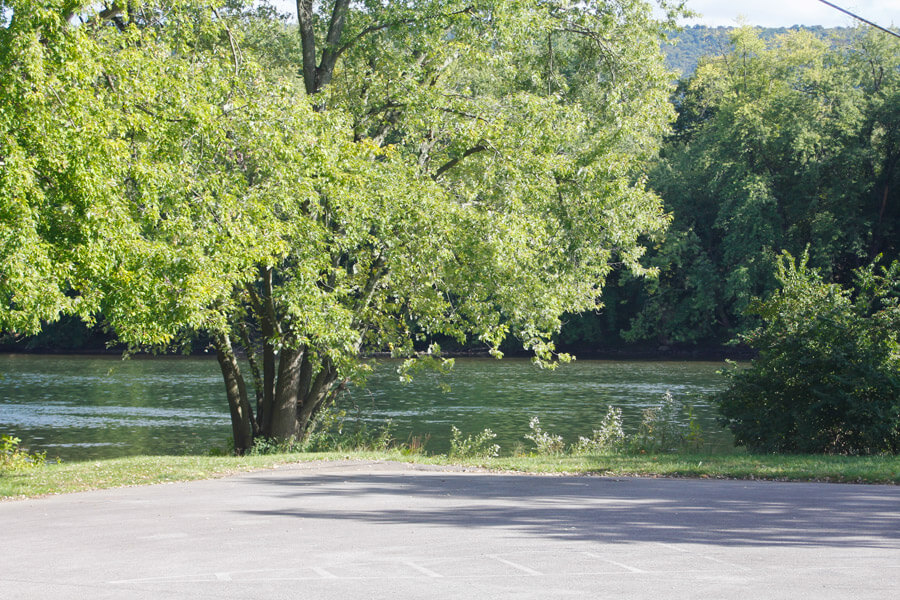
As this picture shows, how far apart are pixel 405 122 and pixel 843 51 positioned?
52.7 m

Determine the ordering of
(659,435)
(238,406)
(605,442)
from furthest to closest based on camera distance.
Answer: (238,406), (605,442), (659,435)

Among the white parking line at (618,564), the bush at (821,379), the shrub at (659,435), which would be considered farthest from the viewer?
the shrub at (659,435)

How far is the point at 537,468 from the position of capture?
1447cm

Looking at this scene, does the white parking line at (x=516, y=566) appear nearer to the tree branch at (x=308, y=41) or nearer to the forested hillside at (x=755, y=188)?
the tree branch at (x=308, y=41)

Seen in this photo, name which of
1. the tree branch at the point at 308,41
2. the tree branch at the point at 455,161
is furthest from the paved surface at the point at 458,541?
the tree branch at the point at 308,41

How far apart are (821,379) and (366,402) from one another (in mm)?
19962

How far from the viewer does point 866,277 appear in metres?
17.4

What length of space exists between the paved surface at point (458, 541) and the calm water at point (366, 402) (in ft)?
25.7

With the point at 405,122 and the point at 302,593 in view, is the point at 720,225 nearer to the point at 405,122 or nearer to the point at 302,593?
the point at 405,122

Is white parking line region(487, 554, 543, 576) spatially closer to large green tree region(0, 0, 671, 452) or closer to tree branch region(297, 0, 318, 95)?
large green tree region(0, 0, 671, 452)

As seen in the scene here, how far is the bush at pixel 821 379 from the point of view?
16172 mm

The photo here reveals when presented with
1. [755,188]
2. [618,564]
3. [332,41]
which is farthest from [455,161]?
[755,188]

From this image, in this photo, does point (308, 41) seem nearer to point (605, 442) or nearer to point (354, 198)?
point (354, 198)

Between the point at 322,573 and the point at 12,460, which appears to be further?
the point at 12,460
